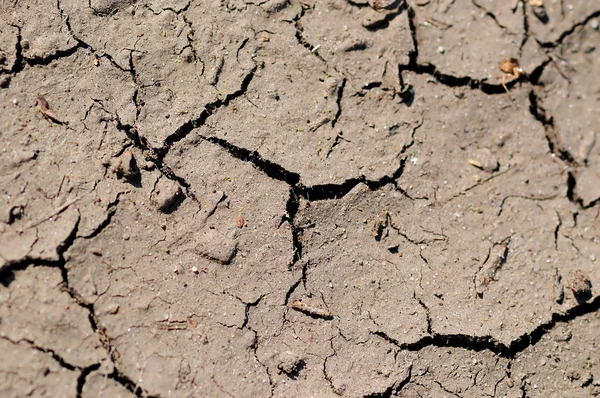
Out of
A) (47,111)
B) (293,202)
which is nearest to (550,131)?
(293,202)

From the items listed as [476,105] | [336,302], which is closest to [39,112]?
[336,302]

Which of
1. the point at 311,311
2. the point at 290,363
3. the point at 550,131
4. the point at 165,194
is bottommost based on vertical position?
the point at 290,363

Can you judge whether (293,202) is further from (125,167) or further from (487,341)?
(487,341)

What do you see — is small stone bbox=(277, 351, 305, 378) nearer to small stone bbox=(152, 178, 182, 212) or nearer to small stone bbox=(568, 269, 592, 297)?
small stone bbox=(152, 178, 182, 212)

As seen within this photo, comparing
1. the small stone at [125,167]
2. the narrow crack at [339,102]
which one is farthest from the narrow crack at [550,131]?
the small stone at [125,167]

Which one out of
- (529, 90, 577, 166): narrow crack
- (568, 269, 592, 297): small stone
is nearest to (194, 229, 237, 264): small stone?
(568, 269, 592, 297): small stone

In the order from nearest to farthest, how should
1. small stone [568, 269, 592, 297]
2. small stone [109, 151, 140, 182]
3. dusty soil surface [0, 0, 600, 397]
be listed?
dusty soil surface [0, 0, 600, 397] → small stone [109, 151, 140, 182] → small stone [568, 269, 592, 297]

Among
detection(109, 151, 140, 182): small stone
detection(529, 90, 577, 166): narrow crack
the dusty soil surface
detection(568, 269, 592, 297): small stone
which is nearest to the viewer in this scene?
the dusty soil surface

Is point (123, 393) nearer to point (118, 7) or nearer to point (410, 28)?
point (118, 7)
